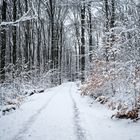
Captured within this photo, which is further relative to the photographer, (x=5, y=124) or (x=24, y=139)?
(x=5, y=124)

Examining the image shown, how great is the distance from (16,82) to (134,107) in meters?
7.29

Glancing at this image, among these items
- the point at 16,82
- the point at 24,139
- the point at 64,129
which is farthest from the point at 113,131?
the point at 16,82

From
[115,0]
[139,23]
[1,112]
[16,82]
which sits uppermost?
[115,0]

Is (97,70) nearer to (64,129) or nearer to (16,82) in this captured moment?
(16,82)

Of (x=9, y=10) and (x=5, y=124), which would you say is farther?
(x=9, y=10)

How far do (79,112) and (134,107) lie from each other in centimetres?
298

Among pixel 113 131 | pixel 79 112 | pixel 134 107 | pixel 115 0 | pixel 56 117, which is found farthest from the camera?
pixel 115 0

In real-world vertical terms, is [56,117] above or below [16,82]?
below

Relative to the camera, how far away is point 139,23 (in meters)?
10.2

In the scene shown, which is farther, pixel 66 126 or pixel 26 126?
pixel 26 126

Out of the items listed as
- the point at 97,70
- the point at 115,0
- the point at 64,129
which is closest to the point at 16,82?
the point at 97,70

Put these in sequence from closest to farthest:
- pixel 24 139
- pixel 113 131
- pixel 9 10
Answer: pixel 24 139 < pixel 113 131 < pixel 9 10

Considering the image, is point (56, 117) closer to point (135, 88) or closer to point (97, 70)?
point (135, 88)

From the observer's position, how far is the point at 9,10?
32.1 metres
